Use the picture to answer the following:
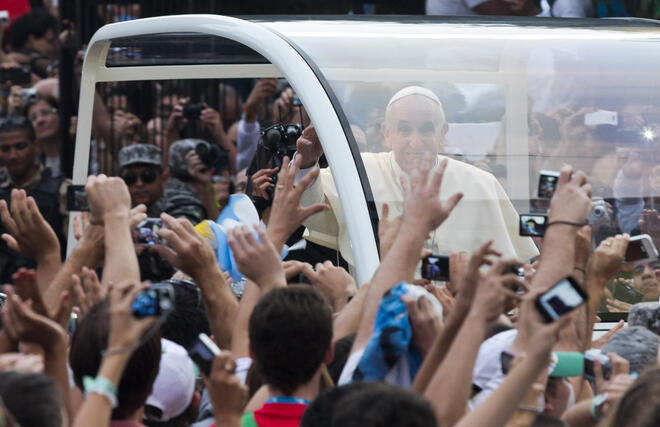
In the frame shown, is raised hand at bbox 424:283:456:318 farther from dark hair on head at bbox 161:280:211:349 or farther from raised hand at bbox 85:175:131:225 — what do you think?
raised hand at bbox 85:175:131:225

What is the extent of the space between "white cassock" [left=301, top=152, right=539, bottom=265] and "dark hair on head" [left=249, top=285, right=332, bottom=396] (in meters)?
1.46

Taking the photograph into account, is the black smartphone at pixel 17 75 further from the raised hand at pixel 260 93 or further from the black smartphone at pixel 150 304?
the black smartphone at pixel 150 304

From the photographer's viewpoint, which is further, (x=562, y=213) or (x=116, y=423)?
(x=562, y=213)

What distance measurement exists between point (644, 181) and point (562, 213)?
1601 millimetres

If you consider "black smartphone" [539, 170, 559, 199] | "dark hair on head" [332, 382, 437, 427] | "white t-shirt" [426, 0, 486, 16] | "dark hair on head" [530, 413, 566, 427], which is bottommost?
"dark hair on head" [530, 413, 566, 427]

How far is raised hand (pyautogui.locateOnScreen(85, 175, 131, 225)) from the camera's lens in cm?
362

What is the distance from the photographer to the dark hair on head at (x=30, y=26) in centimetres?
1043

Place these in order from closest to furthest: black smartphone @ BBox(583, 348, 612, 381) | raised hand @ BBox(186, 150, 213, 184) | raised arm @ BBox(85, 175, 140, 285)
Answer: black smartphone @ BBox(583, 348, 612, 381)
raised arm @ BBox(85, 175, 140, 285)
raised hand @ BBox(186, 150, 213, 184)

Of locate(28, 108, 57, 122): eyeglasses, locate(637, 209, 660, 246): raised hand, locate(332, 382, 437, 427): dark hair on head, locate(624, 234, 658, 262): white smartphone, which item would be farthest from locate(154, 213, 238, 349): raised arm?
locate(28, 108, 57, 122): eyeglasses

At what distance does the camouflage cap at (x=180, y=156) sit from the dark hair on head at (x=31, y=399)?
545 centimetres

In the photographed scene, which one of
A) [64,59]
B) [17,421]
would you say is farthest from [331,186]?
[64,59]

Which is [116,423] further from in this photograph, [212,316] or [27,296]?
[212,316]

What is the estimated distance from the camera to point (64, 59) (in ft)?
26.6

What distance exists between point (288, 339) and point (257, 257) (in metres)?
0.51
